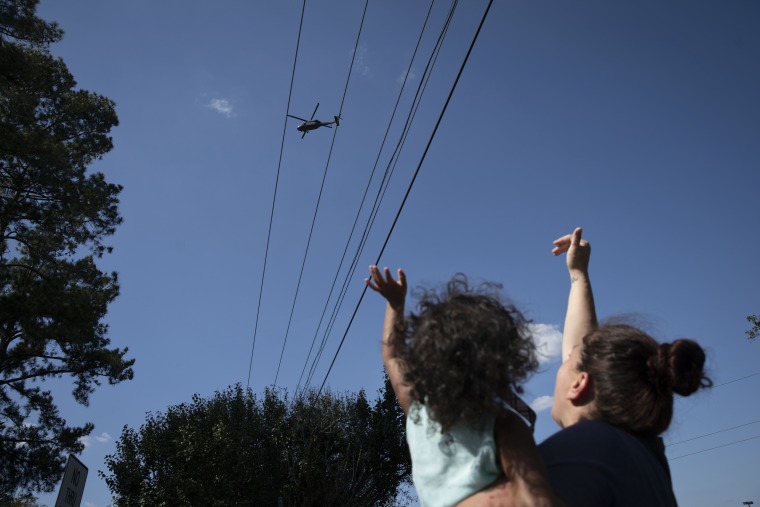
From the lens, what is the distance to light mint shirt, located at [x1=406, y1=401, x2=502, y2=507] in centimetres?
135

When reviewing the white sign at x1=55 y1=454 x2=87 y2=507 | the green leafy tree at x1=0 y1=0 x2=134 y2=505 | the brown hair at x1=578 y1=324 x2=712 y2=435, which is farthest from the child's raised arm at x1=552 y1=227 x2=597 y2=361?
the green leafy tree at x1=0 y1=0 x2=134 y2=505

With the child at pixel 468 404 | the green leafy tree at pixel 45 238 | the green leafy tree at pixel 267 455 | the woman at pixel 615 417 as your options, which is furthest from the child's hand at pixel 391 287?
the green leafy tree at pixel 267 455

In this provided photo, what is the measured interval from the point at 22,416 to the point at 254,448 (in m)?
8.62

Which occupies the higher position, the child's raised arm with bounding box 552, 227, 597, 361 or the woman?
the child's raised arm with bounding box 552, 227, 597, 361

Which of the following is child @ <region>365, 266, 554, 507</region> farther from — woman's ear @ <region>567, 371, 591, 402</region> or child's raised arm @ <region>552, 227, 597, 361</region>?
child's raised arm @ <region>552, 227, 597, 361</region>

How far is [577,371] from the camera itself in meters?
1.68

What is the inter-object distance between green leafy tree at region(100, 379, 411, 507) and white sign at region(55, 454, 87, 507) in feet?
44.4

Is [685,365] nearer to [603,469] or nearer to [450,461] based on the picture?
[603,469]

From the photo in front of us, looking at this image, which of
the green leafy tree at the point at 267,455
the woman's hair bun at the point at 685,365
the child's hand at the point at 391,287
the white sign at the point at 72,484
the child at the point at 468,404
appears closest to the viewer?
the child at the point at 468,404

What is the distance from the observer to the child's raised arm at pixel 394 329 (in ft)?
5.23

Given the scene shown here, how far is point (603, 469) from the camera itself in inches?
54.5

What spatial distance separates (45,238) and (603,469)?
1774cm

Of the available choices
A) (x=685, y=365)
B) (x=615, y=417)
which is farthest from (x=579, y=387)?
(x=685, y=365)

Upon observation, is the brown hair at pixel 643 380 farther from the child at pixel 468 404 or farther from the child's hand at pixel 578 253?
the child's hand at pixel 578 253
